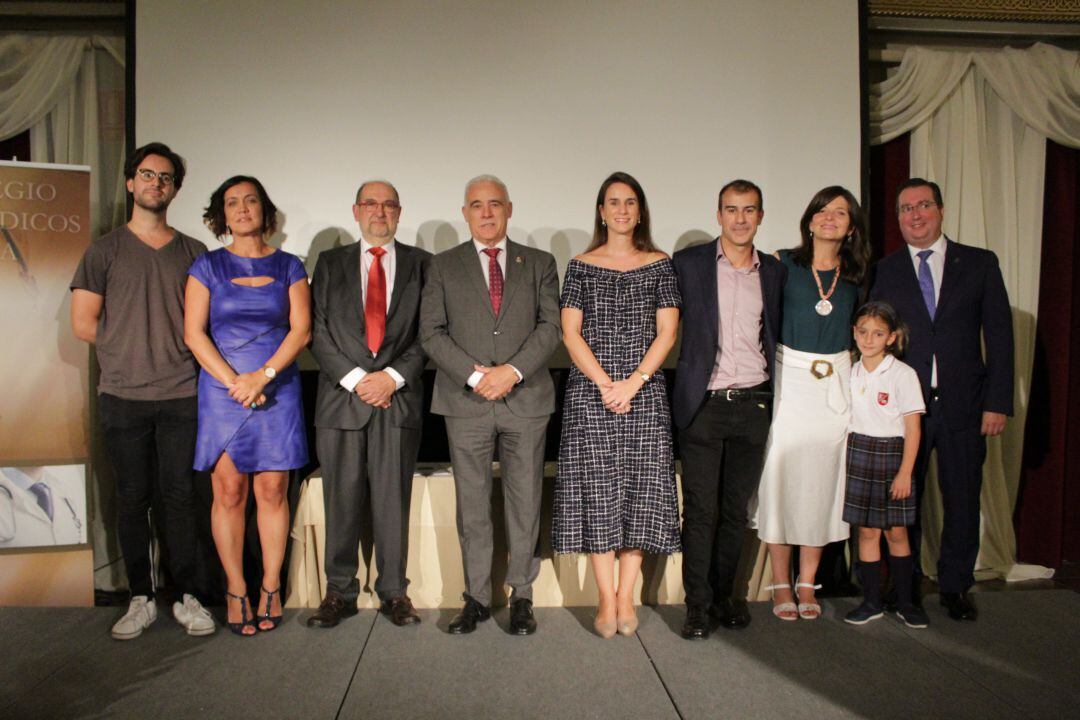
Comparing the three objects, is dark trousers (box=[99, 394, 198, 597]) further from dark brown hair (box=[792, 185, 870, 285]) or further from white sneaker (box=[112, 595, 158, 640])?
dark brown hair (box=[792, 185, 870, 285])

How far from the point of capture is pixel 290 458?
276 cm

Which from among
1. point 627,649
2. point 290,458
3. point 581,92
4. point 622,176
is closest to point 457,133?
point 581,92

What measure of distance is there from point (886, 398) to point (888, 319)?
12.0 inches

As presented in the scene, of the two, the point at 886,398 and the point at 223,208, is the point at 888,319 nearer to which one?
the point at 886,398

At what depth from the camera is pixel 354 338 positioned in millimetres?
2793

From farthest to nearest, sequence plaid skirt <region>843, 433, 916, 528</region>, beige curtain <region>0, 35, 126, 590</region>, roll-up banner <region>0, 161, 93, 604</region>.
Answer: beige curtain <region>0, 35, 126, 590</region>
roll-up banner <region>0, 161, 93, 604</region>
plaid skirt <region>843, 433, 916, 528</region>

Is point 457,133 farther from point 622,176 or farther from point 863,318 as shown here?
point 863,318

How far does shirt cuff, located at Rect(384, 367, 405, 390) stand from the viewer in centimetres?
276

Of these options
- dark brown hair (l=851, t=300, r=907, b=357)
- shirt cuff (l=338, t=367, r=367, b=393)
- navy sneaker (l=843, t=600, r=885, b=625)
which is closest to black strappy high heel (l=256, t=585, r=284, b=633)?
shirt cuff (l=338, t=367, r=367, b=393)

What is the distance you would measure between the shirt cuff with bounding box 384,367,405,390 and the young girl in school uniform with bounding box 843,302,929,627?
176 centimetres

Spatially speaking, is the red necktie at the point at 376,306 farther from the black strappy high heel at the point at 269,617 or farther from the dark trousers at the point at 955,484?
the dark trousers at the point at 955,484

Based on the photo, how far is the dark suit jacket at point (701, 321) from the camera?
2.74m

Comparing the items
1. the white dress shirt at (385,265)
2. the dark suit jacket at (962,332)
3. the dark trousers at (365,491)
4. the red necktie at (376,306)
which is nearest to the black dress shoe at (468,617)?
the dark trousers at (365,491)

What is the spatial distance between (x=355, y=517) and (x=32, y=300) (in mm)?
1814
